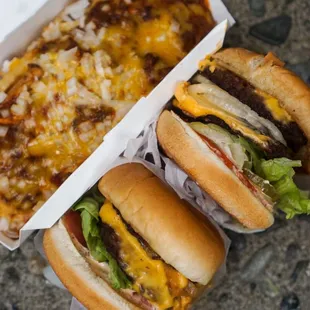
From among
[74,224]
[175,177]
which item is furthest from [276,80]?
[74,224]

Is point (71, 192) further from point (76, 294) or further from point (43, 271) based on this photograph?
point (43, 271)

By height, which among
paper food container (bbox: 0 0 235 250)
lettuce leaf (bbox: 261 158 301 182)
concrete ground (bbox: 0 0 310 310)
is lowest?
concrete ground (bbox: 0 0 310 310)

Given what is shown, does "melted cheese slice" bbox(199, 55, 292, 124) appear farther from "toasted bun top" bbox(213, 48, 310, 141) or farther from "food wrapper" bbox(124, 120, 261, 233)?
"food wrapper" bbox(124, 120, 261, 233)

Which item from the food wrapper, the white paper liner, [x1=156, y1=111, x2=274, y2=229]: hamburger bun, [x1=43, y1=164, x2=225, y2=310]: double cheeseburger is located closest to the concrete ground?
the white paper liner

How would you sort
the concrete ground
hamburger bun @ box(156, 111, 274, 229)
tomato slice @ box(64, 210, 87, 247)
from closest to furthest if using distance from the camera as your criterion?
1. hamburger bun @ box(156, 111, 274, 229)
2. tomato slice @ box(64, 210, 87, 247)
3. the concrete ground

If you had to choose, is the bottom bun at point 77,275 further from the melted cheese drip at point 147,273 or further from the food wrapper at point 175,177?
the food wrapper at point 175,177

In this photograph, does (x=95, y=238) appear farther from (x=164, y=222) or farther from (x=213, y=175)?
(x=213, y=175)
